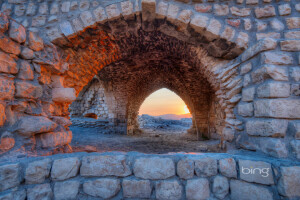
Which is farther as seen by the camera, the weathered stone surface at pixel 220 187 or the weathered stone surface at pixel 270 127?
the weathered stone surface at pixel 270 127

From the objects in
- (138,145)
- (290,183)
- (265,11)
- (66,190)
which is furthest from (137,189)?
(138,145)

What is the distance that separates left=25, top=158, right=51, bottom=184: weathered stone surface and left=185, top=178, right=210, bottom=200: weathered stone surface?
45.6 inches

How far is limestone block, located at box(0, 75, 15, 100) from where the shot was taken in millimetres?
1290

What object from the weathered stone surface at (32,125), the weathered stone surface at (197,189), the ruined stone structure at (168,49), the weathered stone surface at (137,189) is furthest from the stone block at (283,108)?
the weathered stone surface at (32,125)

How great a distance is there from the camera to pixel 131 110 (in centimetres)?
711

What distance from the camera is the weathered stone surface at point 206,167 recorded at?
1.16m

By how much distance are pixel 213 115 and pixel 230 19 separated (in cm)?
481

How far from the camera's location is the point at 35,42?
1.66 metres

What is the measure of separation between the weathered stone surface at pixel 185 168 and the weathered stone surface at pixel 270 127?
0.82m

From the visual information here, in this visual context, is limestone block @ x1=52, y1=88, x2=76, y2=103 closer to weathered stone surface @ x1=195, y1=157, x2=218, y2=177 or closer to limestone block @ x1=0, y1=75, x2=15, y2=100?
limestone block @ x1=0, y1=75, x2=15, y2=100

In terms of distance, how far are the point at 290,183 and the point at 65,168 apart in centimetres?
180

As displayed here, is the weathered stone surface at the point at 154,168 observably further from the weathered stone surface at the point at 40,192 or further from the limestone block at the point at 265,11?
the limestone block at the point at 265,11

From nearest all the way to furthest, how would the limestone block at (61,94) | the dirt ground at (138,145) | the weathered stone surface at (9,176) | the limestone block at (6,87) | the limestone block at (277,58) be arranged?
the weathered stone surface at (9,176) < the limestone block at (6,87) < the limestone block at (277,58) < the limestone block at (61,94) < the dirt ground at (138,145)

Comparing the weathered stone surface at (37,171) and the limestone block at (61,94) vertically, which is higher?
the limestone block at (61,94)
